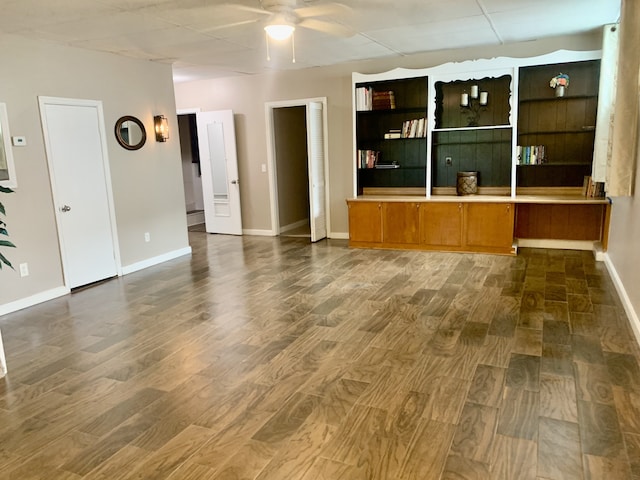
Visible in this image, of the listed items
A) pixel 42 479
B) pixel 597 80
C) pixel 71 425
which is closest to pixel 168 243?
pixel 71 425

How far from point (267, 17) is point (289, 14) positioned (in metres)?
0.23

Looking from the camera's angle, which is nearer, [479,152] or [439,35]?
[439,35]

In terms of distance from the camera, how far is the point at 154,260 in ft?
20.7

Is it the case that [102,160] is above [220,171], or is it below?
above

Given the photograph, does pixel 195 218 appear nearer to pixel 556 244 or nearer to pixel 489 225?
pixel 489 225

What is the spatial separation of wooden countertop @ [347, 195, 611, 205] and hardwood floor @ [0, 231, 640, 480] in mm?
959

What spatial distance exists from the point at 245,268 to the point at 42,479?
3773 millimetres

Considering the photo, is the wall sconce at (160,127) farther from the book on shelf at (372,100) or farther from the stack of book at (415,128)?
the stack of book at (415,128)

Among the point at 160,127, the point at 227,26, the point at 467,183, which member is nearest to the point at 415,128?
the point at 467,183

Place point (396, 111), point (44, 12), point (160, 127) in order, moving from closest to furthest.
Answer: point (44, 12) < point (160, 127) < point (396, 111)

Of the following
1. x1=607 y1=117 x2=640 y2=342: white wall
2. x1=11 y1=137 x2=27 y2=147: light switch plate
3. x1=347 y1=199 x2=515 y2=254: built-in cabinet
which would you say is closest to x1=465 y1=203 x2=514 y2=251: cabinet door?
x1=347 y1=199 x2=515 y2=254: built-in cabinet

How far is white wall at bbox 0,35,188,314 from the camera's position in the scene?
15.1ft

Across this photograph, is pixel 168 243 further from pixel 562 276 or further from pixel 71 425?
pixel 562 276

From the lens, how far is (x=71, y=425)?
256 centimetres
